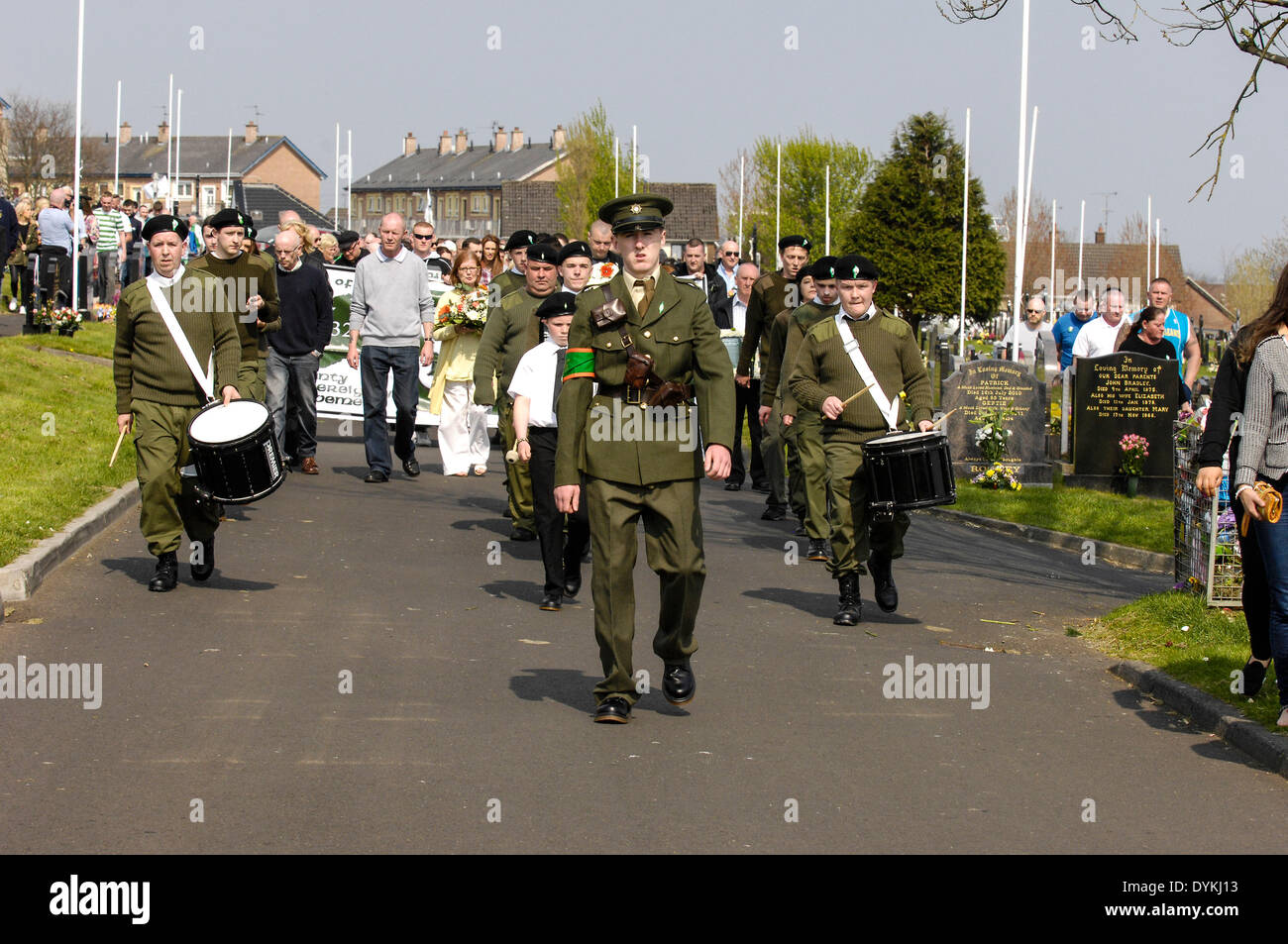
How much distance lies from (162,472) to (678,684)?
13.1 ft

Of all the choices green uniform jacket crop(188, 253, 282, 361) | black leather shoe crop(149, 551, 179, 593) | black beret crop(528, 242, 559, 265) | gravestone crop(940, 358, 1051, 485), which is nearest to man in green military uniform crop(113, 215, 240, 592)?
black leather shoe crop(149, 551, 179, 593)

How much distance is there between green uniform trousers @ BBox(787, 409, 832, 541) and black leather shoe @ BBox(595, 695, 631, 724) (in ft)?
16.2

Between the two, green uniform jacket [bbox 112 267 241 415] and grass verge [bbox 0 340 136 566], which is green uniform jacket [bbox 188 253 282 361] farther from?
green uniform jacket [bbox 112 267 241 415]

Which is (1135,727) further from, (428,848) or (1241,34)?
(1241,34)

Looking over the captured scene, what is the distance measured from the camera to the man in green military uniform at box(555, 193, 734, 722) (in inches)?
289

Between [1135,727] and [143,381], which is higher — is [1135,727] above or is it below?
below

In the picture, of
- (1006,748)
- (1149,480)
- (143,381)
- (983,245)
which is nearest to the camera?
(1006,748)

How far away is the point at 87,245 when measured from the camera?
29641 millimetres

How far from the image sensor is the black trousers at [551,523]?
1027 centimetres

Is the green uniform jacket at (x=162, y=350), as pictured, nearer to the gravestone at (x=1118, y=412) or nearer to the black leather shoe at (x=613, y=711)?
the black leather shoe at (x=613, y=711)

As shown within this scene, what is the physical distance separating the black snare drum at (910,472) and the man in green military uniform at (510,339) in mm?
3196

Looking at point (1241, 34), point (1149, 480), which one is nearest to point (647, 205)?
point (1241, 34)

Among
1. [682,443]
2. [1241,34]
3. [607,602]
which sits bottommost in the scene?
[607,602]
